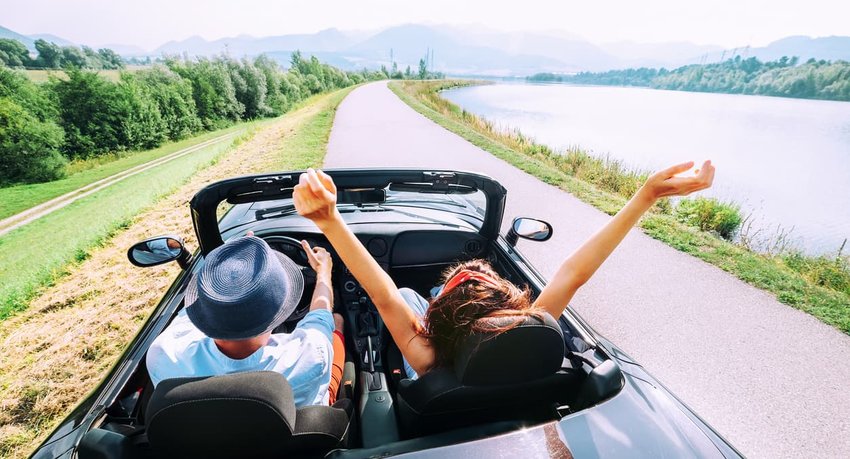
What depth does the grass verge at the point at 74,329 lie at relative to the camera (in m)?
2.94

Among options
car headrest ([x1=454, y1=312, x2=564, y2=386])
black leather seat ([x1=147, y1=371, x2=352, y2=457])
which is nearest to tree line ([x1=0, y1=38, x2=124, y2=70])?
black leather seat ([x1=147, y1=371, x2=352, y2=457])

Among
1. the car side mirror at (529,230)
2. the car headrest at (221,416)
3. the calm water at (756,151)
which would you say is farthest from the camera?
the calm water at (756,151)

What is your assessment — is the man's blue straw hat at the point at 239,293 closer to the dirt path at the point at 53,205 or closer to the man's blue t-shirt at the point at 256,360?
the man's blue t-shirt at the point at 256,360

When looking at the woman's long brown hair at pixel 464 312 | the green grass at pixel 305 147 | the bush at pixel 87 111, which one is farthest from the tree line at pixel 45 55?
the woman's long brown hair at pixel 464 312

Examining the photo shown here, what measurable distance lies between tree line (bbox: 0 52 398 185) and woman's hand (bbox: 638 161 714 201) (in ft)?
106

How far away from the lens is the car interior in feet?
3.34

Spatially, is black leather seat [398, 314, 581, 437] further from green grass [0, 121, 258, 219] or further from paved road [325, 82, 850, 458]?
green grass [0, 121, 258, 219]

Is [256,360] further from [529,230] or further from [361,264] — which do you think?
[529,230]

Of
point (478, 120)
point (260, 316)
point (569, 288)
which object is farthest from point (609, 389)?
point (478, 120)

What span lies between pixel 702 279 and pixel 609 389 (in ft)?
14.7

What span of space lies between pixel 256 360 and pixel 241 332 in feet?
0.59

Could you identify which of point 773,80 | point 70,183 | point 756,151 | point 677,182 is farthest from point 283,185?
point 773,80

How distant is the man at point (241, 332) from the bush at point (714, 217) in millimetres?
7526

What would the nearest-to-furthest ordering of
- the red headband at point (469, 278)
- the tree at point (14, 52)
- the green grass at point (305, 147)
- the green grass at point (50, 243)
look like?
the red headband at point (469, 278)
the green grass at point (50, 243)
the green grass at point (305, 147)
the tree at point (14, 52)
